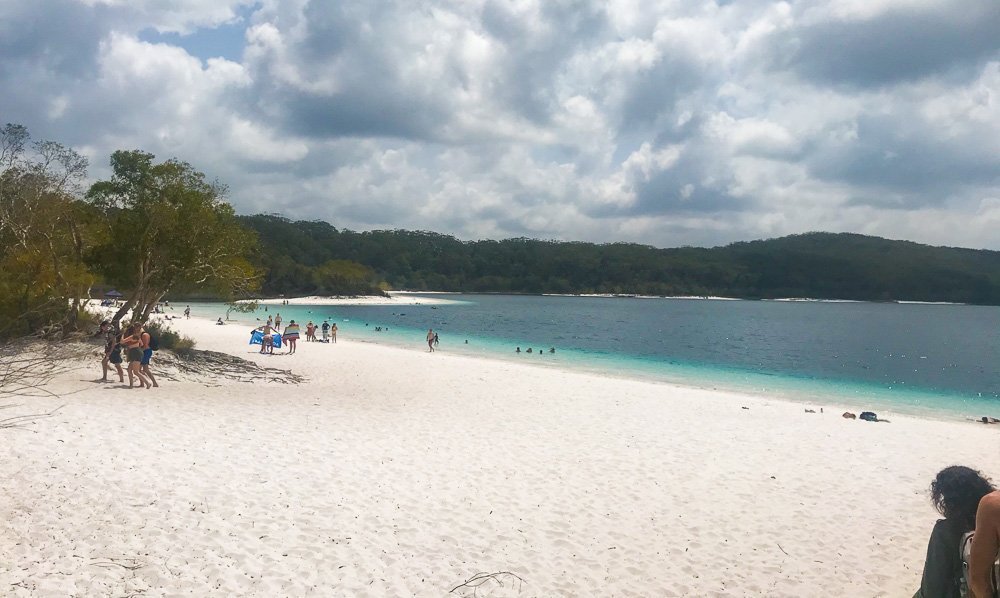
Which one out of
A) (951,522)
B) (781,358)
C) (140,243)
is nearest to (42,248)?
(140,243)

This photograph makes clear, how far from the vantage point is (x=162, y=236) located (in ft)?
63.3

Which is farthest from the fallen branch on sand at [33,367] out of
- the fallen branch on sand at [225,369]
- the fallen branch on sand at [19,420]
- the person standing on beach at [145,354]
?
the fallen branch on sand at [225,369]

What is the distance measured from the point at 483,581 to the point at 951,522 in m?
4.02

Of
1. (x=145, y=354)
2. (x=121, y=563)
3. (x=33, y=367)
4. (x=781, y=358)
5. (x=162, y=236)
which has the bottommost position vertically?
(x=781, y=358)

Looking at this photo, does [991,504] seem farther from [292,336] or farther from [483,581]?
[292,336]

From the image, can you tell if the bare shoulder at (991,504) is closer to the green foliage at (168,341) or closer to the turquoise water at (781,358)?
the green foliage at (168,341)

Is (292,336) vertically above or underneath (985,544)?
underneath

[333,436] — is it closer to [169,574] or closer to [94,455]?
[94,455]

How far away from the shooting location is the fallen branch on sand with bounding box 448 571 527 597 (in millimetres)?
5875

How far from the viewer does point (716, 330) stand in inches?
2884

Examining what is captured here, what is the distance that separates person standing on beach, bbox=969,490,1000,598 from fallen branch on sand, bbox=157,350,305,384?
1697cm

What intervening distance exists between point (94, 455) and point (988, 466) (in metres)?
16.5

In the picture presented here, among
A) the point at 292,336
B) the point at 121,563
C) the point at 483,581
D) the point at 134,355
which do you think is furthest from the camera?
the point at 292,336

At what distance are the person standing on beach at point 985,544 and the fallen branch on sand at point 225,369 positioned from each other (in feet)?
55.7
